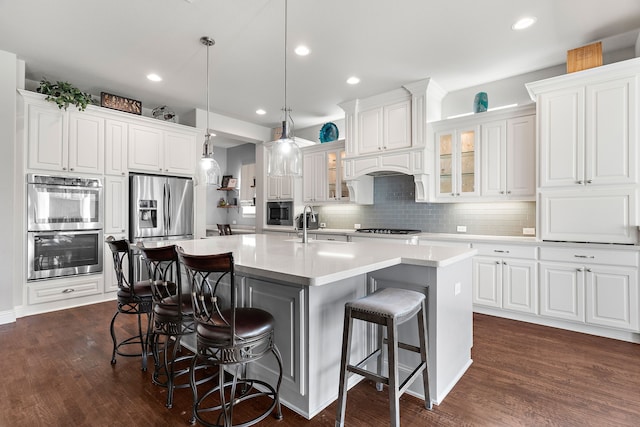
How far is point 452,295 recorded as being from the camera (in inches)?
85.7

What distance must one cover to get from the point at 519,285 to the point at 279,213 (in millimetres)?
4007

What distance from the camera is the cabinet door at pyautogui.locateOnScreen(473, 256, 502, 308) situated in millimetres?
3568

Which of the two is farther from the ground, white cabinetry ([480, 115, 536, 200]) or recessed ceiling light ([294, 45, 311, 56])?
recessed ceiling light ([294, 45, 311, 56])

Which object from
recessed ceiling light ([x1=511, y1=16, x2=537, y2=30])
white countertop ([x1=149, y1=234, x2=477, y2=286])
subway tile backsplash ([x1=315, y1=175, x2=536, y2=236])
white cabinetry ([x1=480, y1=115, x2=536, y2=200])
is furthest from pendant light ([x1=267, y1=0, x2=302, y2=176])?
subway tile backsplash ([x1=315, y1=175, x2=536, y2=236])

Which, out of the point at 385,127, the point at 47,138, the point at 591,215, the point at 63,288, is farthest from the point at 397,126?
the point at 63,288

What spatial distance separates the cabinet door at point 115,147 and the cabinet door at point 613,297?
5.52 metres

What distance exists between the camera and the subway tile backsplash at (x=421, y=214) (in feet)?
13.0

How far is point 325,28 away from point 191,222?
347 cm

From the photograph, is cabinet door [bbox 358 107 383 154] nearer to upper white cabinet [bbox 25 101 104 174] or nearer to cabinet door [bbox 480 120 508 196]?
cabinet door [bbox 480 120 508 196]

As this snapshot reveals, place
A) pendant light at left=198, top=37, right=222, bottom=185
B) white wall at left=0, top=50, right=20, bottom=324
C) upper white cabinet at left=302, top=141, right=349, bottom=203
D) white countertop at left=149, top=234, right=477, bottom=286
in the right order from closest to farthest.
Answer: white countertop at left=149, top=234, right=477, bottom=286 → pendant light at left=198, top=37, right=222, bottom=185 → white wall at left=0, top=50, right=20, bottom=324 → upper white cabinet at left=302, top=141, right=349, bottom=203

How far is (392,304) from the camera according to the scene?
1.68m

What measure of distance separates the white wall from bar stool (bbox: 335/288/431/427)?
12.7ft

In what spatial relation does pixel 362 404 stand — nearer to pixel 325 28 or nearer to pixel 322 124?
pixel 325 28

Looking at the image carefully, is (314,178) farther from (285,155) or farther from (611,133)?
(611,133)
